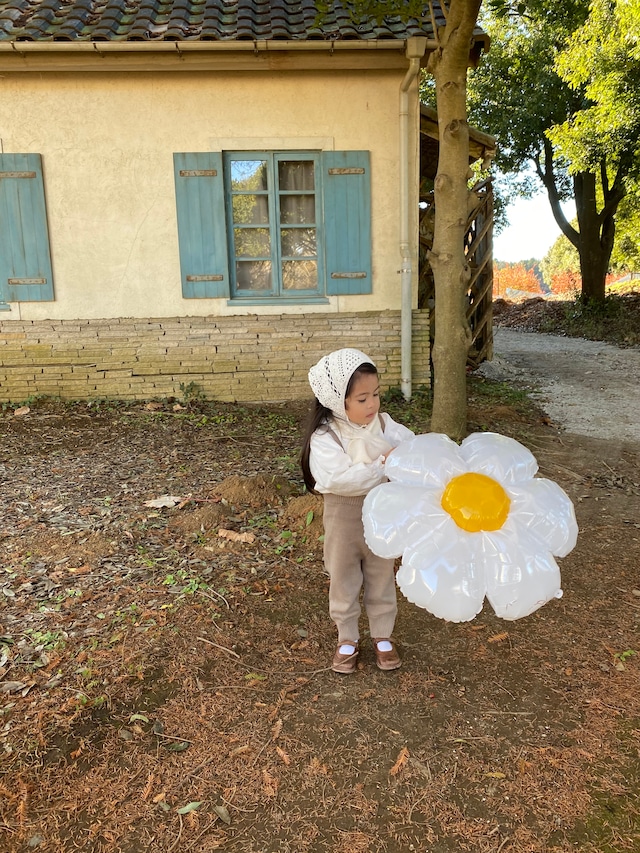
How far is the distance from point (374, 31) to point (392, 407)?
3.91 m

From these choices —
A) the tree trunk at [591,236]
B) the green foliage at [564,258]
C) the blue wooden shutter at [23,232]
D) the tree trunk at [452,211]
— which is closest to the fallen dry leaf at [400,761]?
the tree trunk at [452,211]

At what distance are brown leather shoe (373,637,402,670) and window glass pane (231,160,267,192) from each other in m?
5.92

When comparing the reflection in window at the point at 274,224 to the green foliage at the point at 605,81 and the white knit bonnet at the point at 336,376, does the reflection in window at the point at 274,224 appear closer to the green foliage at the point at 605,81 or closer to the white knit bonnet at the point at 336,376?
the white knit bonnet at the point at 336,376

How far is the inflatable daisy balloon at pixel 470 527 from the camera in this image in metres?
2.03

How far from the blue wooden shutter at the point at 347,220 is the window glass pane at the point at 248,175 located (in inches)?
27.7

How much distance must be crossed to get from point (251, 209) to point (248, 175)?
365 mm

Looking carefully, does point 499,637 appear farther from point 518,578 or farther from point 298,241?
point 298,241

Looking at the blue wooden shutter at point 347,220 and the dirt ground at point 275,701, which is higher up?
the blue wooden shutter at point 347,220

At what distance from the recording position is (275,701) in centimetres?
243

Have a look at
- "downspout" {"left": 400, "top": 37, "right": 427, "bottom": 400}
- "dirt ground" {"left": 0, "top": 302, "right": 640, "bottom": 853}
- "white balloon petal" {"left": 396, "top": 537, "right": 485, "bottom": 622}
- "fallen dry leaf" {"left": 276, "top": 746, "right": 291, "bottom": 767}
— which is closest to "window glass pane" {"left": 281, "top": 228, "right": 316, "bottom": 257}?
"downspout" {"left": 400, "top": 37, "right": 427, "bottom": 400}

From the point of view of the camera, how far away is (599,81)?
11.3 metres

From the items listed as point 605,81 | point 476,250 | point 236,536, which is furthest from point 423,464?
point 605,81

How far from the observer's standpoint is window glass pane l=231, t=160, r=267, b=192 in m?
7.21

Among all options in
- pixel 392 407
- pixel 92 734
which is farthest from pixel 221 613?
pixel 392 407
